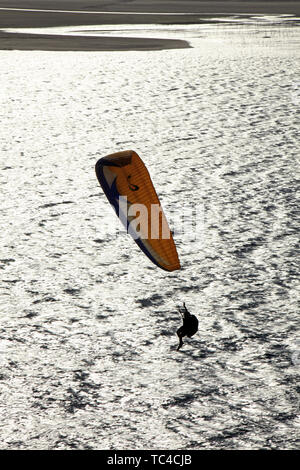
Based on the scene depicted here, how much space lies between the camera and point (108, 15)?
21.5 metres

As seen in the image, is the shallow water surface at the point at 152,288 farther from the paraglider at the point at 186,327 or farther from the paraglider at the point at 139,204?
the paraglider at the point at 139,204

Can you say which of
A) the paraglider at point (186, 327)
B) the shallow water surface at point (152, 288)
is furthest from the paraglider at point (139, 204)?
the paraglider at point (186, 327)

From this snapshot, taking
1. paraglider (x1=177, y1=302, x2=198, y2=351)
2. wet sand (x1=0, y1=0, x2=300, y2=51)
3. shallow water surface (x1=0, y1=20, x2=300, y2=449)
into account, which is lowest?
wet sand (x1=0, y1=0, x2=300, y2=51)

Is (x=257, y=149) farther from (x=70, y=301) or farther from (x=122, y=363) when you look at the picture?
(x=122, y=363)

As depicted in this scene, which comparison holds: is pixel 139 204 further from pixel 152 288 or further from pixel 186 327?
pixel 186 327

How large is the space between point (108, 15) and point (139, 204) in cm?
1920

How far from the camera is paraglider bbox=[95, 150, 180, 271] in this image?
310 centimetres

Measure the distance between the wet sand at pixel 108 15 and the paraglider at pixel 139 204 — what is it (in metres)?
10.8

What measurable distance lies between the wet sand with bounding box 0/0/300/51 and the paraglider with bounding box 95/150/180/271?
35.6ft

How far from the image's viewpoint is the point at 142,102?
8.73 meters

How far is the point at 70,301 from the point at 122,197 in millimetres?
510

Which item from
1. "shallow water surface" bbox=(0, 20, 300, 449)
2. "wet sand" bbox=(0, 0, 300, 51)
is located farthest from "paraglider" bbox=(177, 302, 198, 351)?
"wet sand" bbox=(0, 0, 300, 51)

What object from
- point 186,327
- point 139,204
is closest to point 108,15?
point 139,204

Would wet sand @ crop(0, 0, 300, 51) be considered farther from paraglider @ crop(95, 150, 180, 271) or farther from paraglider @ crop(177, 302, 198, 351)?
paraglider @ crop(177, 302, 198, 351)
